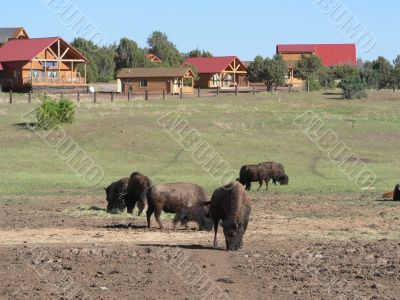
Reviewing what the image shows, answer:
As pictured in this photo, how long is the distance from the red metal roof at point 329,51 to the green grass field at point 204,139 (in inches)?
3129

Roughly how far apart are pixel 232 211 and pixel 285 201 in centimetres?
1185

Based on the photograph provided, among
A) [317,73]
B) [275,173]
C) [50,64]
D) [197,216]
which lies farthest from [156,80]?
[197,216]

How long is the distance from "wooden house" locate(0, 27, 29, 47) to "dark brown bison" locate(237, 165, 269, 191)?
225ft

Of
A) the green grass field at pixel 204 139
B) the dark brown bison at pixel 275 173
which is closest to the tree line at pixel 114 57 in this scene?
the green grass field at pixel 204 139

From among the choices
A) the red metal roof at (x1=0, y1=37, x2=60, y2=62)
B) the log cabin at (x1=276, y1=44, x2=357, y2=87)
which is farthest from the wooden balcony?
the log cabin at (x1=276, y1=44, x2=357, y2=87)

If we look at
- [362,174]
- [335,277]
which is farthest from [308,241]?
[362,174]

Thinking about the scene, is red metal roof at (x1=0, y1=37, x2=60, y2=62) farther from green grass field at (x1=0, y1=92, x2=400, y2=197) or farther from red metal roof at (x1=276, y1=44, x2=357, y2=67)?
red metal roof at (x1=276, y1=44, x2=357, y2=67)

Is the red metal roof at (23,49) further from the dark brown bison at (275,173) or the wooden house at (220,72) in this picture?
the dark brown bison at (275,173)

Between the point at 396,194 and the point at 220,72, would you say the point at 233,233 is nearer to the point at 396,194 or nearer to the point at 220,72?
the point at 396,194

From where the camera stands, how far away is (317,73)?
366ft

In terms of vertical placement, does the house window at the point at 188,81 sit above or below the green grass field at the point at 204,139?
above

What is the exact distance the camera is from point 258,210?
2589 centimetres

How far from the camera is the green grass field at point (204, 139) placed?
36.9m

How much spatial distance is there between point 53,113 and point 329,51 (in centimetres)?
10480
